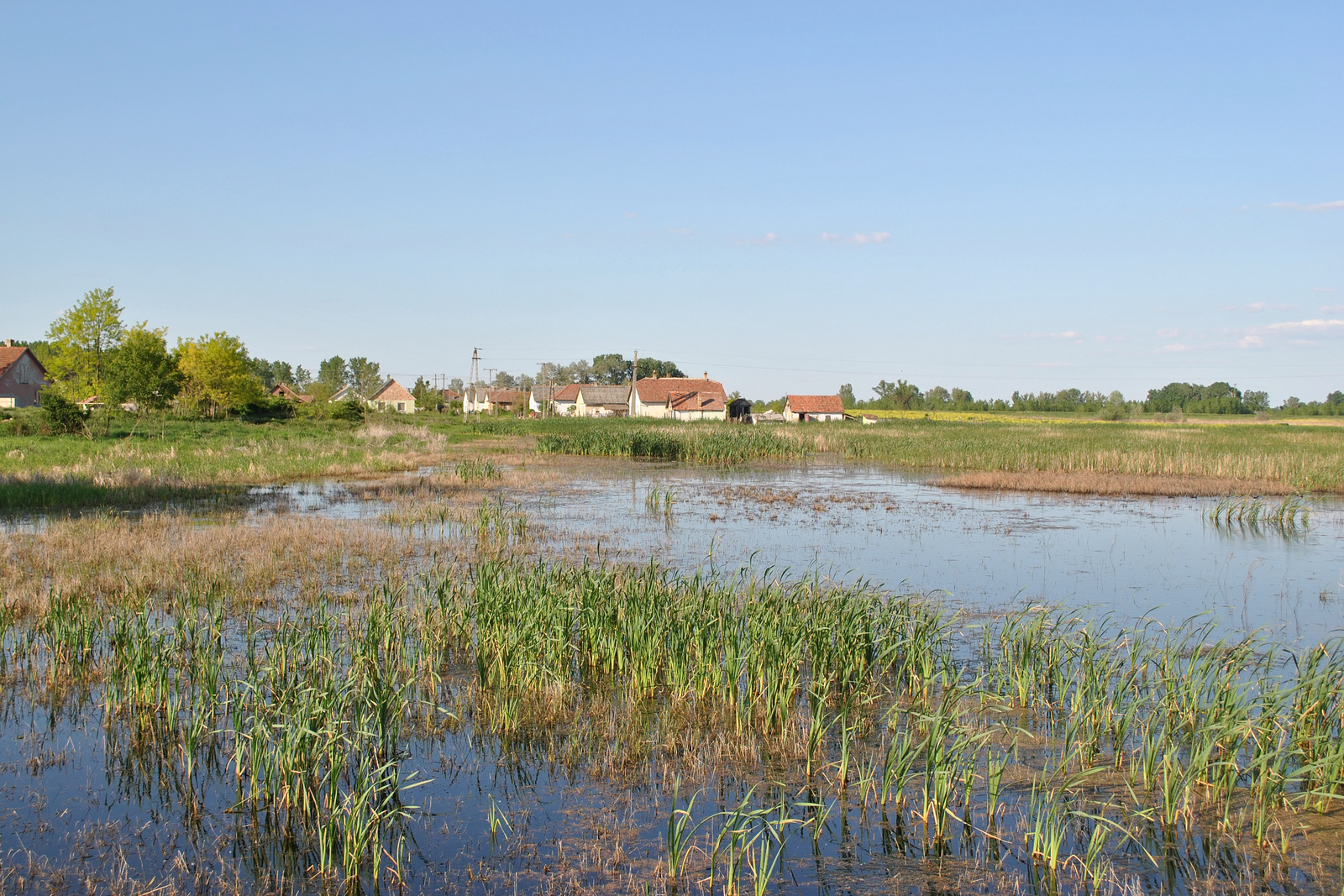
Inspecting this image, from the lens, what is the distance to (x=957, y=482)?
30.0m

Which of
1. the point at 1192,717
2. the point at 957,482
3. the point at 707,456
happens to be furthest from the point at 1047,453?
the point at 1192,717

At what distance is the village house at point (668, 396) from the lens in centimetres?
9188

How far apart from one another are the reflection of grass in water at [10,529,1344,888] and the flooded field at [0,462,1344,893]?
0.13 ft

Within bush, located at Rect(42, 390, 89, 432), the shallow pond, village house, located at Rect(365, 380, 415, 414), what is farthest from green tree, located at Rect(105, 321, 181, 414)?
village house, located at Rect(365, 380, 415, 414)

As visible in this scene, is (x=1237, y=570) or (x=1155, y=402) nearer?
(x=1237, y=570)

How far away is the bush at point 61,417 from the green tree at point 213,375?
74.4 feet

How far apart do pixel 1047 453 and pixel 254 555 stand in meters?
32.0

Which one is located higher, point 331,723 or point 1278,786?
point 331,723

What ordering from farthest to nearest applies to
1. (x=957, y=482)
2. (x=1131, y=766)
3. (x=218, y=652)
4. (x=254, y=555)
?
1. (x=957, y=482)
2. (x=254, y=555)
3. (x=218, y=652)
4. (x=1131, y=766)

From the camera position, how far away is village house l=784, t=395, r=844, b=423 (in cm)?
9619

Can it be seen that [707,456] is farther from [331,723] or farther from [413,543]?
[331,723]

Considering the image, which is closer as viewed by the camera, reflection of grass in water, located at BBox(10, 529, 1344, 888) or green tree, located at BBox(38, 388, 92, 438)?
reflection of grass in water, located at BBox(10, 529, 1344, 888)

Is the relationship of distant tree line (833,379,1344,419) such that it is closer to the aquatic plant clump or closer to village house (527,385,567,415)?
village house (527,385,567,415)

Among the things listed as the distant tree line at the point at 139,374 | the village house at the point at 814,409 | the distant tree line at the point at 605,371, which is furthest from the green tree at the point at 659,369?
the distant tree line at the point at 139,374
